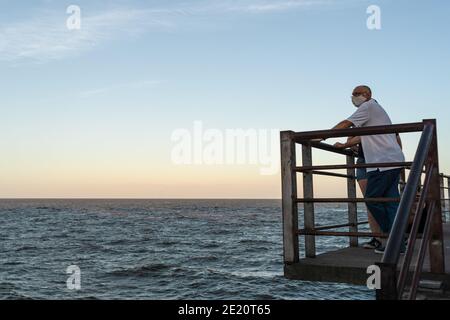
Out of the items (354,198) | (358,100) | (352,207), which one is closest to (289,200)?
(354,198)

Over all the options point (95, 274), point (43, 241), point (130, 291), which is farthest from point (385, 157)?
point (43, 241)

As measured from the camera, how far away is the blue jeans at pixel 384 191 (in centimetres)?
445

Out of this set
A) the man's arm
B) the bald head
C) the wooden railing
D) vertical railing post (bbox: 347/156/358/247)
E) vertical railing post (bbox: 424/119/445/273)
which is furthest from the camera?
vertical railing post (bbox: 347/156/358/247)

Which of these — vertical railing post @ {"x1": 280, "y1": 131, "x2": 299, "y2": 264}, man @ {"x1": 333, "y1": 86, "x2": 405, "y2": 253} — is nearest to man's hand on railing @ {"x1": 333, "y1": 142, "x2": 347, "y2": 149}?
man @ {"x1": 333, "y1": 86, "x2": 405, "y2": 253}

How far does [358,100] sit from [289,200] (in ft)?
4.63

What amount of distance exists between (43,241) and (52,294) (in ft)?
87.6

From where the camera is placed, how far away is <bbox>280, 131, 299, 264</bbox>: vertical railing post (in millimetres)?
4047

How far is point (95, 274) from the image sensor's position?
2625cm

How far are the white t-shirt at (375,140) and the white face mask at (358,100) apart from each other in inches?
7.2

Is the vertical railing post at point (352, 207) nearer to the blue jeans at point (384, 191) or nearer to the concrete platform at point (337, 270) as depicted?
the blue jeans at point (384, 191)

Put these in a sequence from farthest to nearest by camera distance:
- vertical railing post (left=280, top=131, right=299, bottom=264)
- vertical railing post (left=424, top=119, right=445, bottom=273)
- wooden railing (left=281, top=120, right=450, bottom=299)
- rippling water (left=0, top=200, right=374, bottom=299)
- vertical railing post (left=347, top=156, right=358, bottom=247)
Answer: rippling water (left=0, top=200, right=374, bottom=299) → vertical railing post (left=347, top=156, right=358, bottom=247) → vertical railing post (left=280, top=131, right=299, bottom=264) → vertical railing post (left=424, top=119, right=445, bottom=273) → wooden railing (left=281, top=120, right=450, bottom=299)

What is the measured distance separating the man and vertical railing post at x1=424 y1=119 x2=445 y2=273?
78cm

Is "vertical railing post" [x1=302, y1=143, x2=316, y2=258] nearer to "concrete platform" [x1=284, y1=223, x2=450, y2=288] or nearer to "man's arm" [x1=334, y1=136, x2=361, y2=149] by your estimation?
"concrete platform" [x1=284, y1=223, x2=450, y2=288]
